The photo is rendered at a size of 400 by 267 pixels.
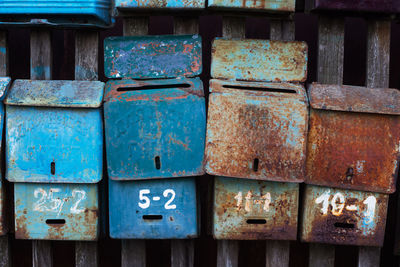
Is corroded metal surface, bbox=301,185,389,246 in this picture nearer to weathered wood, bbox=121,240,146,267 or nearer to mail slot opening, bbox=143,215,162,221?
mail slot opening, bbox=143,215,162,221

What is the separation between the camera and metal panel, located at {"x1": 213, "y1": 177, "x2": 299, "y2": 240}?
1.58 m

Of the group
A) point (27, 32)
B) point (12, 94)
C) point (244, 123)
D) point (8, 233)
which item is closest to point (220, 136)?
point (244, 123)

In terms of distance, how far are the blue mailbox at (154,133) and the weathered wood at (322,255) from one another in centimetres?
58

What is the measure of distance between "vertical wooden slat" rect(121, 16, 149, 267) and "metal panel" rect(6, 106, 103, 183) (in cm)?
39

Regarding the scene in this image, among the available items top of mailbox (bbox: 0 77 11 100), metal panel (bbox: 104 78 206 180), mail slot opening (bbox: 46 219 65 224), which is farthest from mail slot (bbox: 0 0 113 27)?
mail slot opening (bbox: 46 219 65 224)

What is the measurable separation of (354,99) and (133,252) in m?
1.17

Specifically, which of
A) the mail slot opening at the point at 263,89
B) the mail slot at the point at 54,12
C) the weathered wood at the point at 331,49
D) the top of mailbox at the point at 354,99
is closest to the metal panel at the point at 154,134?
the mail slot opening at the point at 263,89

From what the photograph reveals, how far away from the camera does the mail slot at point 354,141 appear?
153cm

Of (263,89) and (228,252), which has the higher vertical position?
(263,89)

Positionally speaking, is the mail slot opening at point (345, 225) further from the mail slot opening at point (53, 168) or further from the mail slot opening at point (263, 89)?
the mail slot opening at point (53, 168)

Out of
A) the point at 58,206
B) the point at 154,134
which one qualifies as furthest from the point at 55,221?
Answer: the point at 154,134

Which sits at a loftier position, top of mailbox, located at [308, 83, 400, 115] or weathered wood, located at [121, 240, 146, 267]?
top of mailbox, located at [308, 83, 400, 115]

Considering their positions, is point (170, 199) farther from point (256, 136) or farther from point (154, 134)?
point (256, 136)

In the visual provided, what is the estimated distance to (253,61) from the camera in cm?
165
